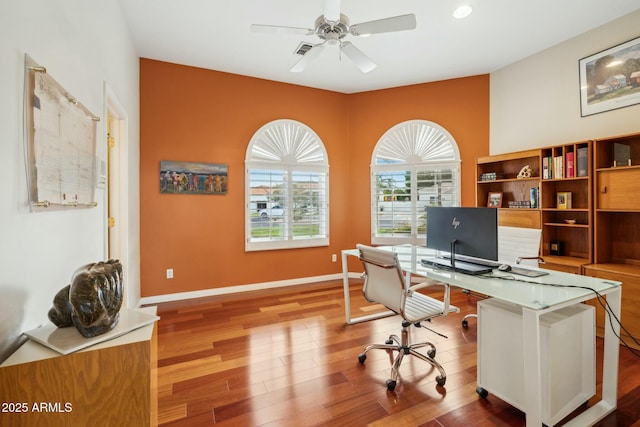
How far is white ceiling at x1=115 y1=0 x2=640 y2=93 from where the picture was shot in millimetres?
2746

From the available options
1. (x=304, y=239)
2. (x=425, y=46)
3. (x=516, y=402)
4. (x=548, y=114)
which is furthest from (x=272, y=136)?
(x=516, y=402)

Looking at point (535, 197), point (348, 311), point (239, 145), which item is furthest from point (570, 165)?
point (239, 145)

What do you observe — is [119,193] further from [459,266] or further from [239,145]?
[459,266]

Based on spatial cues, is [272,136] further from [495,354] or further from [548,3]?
[495,354]

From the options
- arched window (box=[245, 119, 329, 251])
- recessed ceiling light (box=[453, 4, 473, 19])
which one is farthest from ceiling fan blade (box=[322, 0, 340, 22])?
arched window (box=[245, 119, 329, 251])

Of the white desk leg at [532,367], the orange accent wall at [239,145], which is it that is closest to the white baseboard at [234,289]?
the orange accent wall at [239,145]

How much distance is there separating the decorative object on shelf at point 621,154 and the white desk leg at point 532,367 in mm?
2354

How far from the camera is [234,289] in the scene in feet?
13.7

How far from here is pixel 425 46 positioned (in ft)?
11.3

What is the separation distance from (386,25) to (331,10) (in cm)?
48

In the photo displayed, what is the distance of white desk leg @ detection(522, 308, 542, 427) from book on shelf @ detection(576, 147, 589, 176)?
2.33m

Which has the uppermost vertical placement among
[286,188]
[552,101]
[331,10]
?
[331,10]

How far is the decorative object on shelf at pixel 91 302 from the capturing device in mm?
1006

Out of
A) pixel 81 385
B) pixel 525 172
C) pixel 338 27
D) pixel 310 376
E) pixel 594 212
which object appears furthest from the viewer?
pixel 525 172
